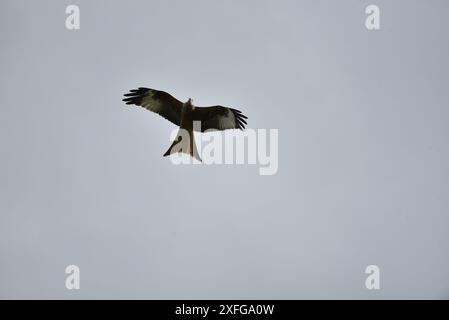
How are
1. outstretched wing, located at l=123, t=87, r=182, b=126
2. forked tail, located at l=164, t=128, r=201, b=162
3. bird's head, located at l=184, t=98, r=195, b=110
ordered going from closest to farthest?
forked tail, located at l=164, t=128, r=201, b=162 < bird's head, located at l=184, t=98, r=195, b=110 < outstretched wing, located at l=123, t=87, r=182, b=126

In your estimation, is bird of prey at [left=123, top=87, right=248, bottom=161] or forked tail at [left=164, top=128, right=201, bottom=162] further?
bird of prey at [left=123, top=87, right=248, bottom=161]

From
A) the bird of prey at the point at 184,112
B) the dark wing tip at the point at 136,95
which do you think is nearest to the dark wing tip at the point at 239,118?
the bird of prey at the point at 184,112

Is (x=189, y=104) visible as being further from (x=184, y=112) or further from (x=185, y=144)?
(x=185, y=144)

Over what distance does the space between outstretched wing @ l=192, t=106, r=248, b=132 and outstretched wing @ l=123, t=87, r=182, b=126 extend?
1.35 ft

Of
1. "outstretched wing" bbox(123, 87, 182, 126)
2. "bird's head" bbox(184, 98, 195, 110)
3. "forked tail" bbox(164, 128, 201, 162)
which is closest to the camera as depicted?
"forked tail" bbox(164, 128, 201, 162)

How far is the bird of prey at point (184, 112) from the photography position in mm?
9867

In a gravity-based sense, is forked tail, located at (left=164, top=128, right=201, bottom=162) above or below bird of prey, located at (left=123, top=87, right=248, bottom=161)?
below

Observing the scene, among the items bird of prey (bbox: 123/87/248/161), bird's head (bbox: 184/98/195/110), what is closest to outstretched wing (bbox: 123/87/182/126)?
bird of prey (bbox: 123/87/248/161)

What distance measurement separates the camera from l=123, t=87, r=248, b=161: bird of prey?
9.87 metres

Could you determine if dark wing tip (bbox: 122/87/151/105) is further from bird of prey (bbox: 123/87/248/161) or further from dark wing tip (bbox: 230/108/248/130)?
dark wing tip (bbox: 230/108/248/130)

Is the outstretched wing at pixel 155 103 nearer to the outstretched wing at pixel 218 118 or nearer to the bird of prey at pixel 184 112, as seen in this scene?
the bird of prey at pixel 184 112
